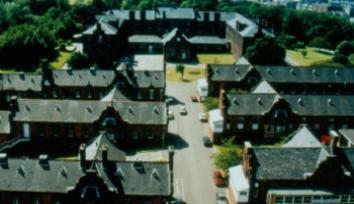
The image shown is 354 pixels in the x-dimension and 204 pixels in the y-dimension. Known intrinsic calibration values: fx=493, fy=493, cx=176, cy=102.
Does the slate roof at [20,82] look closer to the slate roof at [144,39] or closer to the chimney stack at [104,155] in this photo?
the chimney stack at [104,155]

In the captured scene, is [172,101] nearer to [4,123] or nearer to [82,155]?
[4,123]

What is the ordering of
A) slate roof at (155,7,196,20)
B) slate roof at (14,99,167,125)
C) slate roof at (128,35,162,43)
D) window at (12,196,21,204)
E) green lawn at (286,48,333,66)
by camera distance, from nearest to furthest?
window at (12,196,21,204) → slate roof at (14,99,167,125) → green lawn at (286,48,333,66) → slate roof at (128,35,162,43) → slate roof at (155,7,196,20)

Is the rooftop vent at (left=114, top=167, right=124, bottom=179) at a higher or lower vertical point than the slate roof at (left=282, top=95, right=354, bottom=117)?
higher

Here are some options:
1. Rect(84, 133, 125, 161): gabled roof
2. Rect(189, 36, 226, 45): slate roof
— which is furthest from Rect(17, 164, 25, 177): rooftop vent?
Rect(189, 36, 226, 45): slate roof

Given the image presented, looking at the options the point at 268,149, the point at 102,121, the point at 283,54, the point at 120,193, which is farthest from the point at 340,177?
the point at 283,54

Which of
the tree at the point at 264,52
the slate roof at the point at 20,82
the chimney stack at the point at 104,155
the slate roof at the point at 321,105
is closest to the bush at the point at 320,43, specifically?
the tree at the point at 264,52

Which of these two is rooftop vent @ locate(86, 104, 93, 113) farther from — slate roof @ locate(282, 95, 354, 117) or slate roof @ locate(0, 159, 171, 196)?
slate roof @ locate(282, 95, 354, 117)
